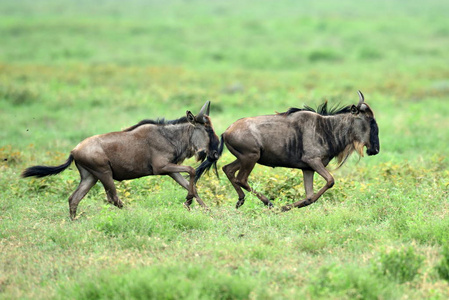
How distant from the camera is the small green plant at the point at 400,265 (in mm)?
5660

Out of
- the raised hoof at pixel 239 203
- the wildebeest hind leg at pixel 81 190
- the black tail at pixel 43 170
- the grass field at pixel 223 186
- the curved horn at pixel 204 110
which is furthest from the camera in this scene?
the raised hoof at pixel 239 203

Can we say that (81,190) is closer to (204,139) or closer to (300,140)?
(204,139)

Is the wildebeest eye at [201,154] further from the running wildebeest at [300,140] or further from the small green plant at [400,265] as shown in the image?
the small green plant at [400,265]

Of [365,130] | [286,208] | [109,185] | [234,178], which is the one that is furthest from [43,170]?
[365,130]

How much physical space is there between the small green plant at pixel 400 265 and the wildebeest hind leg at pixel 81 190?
167 inches

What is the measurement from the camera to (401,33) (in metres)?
36.8

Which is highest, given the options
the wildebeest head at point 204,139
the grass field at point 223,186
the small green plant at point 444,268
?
the wildebeest head at point 204,139

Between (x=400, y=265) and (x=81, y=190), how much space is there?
446 cm

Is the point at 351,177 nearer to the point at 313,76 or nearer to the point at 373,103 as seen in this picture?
the point at 373,103

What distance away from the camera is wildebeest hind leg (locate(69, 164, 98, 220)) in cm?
817

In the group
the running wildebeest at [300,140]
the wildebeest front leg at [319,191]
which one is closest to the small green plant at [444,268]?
the wildebeest front leg at [319,191]

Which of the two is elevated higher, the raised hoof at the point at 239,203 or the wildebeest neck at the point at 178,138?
the wildebeest neck at the point at 178,138

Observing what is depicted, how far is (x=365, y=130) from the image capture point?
872 centimetres

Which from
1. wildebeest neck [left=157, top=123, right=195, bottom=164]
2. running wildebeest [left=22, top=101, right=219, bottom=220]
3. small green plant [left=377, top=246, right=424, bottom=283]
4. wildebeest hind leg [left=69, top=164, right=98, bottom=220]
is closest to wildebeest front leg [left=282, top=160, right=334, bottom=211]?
running wildebeest [left=22, top=101, right=219, bottom=220]
